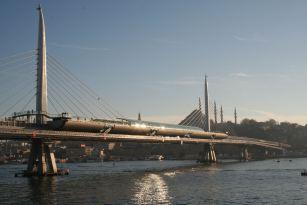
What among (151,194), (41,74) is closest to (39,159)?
(41,74)

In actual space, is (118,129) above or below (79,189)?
above

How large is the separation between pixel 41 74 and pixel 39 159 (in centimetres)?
1885

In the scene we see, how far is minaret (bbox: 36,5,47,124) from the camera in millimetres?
87875

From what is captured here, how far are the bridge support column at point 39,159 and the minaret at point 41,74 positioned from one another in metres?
8.48

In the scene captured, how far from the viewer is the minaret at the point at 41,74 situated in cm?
8788

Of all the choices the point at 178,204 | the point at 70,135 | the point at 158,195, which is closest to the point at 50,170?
the point at 70,135

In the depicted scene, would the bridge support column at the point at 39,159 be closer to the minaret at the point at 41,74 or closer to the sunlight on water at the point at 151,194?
the minaret at the point at 41,74

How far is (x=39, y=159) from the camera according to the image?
95.2 metres

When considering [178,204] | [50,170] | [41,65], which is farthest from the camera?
[50,170]

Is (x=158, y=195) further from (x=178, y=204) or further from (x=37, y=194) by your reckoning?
(x=37, y=194)

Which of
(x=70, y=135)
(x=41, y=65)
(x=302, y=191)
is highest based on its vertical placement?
(x=41, y=65)

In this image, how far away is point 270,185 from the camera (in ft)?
248

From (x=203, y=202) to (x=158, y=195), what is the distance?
940cm

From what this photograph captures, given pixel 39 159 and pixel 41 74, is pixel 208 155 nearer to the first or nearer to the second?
pixel 39 159
